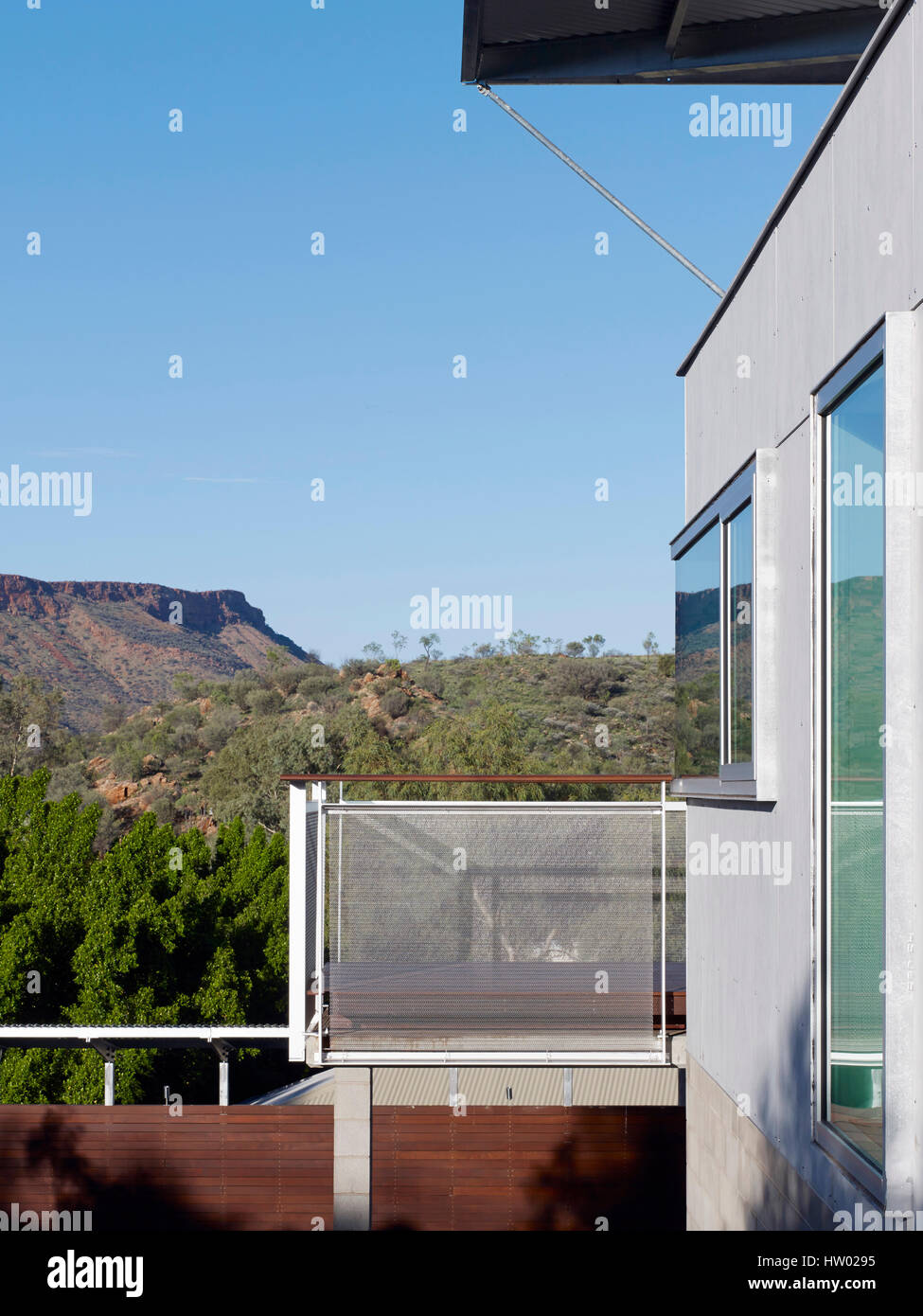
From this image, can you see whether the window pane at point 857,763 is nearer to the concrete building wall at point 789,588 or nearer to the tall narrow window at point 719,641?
the concrete building wall at point 789,588

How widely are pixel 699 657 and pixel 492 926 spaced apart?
185cm

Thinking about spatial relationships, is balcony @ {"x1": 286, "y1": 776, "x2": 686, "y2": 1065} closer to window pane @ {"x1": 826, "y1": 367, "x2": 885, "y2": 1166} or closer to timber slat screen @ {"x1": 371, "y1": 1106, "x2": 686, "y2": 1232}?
window pane @ {"x1": 826, "y1": 367, "x2": 885, "y2": 1166}

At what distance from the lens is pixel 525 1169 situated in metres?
9.09

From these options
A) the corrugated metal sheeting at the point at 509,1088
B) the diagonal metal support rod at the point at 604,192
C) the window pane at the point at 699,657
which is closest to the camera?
the window pane at the point at 699,657

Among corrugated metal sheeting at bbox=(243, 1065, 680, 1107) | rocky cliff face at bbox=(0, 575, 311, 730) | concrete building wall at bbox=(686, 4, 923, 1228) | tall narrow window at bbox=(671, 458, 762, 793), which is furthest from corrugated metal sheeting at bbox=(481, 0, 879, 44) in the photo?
rocky cliff face at bbox=(0, 575, 311, 730)

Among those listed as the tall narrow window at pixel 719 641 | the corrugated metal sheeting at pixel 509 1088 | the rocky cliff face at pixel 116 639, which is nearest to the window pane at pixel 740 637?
the tall narrow window at pixel 719 641

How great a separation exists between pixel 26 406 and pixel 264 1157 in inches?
2192

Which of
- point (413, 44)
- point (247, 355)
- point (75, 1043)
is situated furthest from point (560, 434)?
point (75, 1043)

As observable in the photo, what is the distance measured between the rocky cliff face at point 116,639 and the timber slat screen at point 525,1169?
58124 mm

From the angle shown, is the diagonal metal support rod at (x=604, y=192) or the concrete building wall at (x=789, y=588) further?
the diagonal metal support rod at (x=604, y=192)

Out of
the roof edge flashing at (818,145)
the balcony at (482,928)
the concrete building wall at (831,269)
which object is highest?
the roof edge flashing at (818,145)

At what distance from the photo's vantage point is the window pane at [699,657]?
19.9 feet
